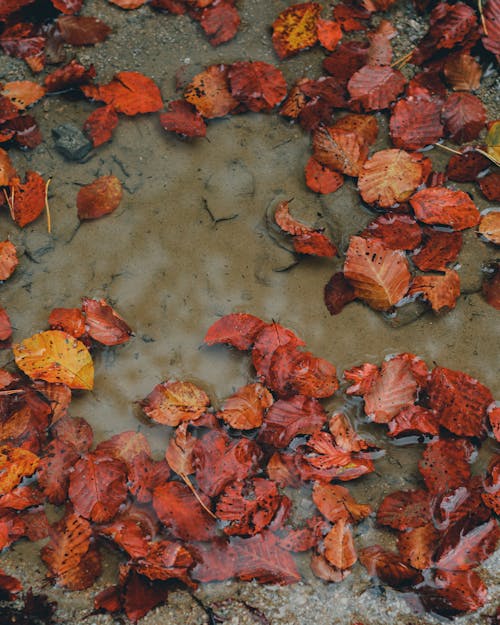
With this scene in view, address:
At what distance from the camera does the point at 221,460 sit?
219 cm

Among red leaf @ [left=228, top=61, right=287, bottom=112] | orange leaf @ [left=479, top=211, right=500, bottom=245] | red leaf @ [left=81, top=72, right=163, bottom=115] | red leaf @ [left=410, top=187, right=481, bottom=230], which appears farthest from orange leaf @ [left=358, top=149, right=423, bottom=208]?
red leaf @ [left=81, top=72, right=163, bottom=115]

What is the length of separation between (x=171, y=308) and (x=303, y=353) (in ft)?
1.75

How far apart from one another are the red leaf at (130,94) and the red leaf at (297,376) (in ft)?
3.98

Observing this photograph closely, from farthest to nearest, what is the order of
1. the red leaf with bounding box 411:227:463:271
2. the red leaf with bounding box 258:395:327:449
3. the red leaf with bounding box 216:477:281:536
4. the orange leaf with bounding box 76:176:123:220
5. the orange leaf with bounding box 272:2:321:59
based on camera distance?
the orange leaf with bounding box 272:2:321:59 < the orange leaf with bounding box 76:176:123:220 < the red leaf with bounding box 411:227:463:271 < the red leaf with bounding box 258:395:327:449 < the red leaf with bounding box 216:477:281:536

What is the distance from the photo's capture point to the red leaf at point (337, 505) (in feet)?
7.04

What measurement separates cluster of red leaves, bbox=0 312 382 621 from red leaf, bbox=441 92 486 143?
3.68 ft

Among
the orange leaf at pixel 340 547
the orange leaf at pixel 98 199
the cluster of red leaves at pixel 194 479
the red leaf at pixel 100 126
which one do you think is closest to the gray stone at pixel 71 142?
the red leaf at pixel 100 126

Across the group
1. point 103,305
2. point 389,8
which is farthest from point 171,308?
point 389,8

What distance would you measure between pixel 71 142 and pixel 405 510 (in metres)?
1.91

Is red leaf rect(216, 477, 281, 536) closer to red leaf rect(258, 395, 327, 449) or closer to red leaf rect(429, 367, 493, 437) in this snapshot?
red leaf rect(258, 395, 327, 449)

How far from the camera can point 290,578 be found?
81.4 inches

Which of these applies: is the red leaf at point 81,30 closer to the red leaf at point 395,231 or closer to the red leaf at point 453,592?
the red leaf at point 395,231

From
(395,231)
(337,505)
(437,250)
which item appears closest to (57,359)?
(337,505)

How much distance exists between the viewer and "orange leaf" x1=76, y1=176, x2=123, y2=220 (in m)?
2.59
